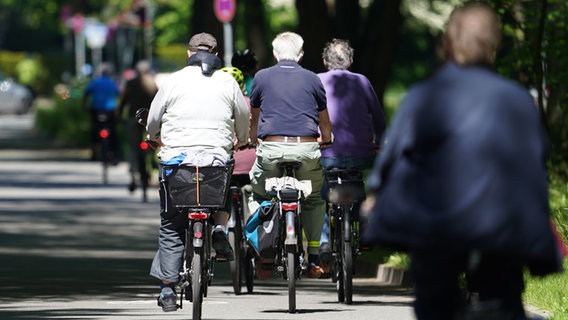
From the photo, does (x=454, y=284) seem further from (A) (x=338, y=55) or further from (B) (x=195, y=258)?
(A) (x=338, y=55)

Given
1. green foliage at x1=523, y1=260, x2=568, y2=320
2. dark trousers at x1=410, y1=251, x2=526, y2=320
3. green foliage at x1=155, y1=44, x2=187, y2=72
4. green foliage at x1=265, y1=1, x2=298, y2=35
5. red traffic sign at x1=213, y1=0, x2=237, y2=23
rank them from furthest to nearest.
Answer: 1. green foliage at x1=155, y1=44, x2=187, y2=72
2. green foliage at x1=265, y1=1, x2=298, y2=35
3. red traffic sign at x1=213, y1=0, x2=237, y2=23
4. green foliage at x1=523, y1=260, x2=568, y2=320
5. dark trousers at x1=410, y1=251, x2=526, y2=320

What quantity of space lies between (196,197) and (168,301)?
68cm

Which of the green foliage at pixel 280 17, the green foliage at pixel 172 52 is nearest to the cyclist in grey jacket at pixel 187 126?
the green foliage at pixel 280 17

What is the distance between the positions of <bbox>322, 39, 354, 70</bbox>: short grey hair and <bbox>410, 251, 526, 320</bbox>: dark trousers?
6.29m

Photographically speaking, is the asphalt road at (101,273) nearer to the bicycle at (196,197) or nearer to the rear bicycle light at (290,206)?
the rear bicycle light at (290,206)

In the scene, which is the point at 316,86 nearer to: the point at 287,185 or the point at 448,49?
the point at 287,185

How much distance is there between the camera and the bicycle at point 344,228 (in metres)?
11.7

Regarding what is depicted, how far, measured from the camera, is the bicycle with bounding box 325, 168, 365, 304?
11.7 metres

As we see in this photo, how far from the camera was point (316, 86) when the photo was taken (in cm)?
1154

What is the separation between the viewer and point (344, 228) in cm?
1183

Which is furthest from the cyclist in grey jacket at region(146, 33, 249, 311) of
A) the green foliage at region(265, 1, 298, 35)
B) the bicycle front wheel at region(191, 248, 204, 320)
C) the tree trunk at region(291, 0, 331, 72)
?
the green foliage at region(265, 1, 298, 35)

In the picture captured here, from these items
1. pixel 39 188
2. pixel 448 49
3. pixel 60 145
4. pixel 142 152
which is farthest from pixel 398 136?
pixel 60 145

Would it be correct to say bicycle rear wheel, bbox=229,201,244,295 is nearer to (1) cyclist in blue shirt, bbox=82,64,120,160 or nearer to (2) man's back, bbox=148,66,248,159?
(2) man's back, bbox=148,66,248,159

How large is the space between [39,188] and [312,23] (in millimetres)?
5288
